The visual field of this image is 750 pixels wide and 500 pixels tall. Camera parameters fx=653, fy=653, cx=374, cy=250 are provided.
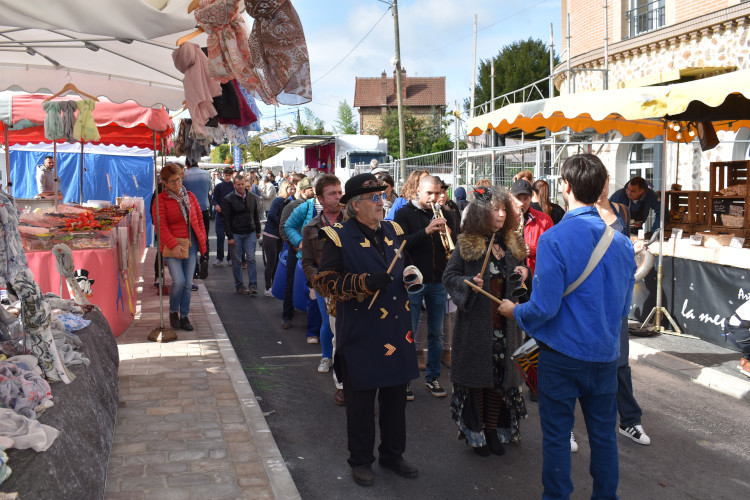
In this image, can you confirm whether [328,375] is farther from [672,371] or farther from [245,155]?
[245,155]

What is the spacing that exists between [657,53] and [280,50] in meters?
14.8

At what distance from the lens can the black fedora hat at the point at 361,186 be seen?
14.3 feet

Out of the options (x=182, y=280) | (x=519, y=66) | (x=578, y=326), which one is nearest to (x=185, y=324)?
(x=182, y=280)

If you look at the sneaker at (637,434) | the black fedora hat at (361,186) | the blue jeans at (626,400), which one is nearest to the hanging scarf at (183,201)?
the black fedora hat at (361,186)

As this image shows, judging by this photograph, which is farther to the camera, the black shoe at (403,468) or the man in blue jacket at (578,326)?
the black shoe at (403,468)

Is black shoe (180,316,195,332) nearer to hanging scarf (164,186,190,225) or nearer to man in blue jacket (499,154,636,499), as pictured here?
hanging scarf (164,186,190,225)

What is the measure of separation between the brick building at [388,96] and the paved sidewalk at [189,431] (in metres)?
68.6

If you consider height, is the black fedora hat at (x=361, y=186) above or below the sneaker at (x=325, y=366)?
above

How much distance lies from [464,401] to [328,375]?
95.1 inches

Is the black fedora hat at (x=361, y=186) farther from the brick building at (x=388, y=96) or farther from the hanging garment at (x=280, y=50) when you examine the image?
the brick building at (x=388, y=96)

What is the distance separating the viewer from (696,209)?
9.43 meters

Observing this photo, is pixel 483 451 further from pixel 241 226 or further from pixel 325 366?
pixel 241 226

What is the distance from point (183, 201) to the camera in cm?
830

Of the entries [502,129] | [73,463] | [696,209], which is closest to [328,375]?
[73,463]
